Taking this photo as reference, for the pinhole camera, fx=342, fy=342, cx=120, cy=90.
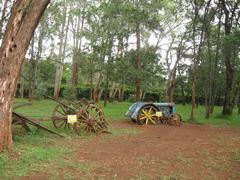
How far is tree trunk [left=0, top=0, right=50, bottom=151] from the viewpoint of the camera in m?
7.33

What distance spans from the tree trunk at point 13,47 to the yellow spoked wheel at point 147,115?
8.38 m

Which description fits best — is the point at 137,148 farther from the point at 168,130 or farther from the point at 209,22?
the point at 209,22

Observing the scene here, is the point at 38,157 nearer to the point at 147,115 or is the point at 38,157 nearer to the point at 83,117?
the point at 83,117

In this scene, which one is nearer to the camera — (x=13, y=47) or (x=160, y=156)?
(x=13, y=47)

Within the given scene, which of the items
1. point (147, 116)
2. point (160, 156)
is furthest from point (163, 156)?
point (147, 116)

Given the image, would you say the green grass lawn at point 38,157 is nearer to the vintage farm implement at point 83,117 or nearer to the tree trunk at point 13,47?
the tree trunk at point 13,47

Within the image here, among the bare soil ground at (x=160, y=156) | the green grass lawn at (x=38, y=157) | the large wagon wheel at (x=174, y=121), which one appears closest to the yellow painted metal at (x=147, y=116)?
the large wagon wheel at (x=174, y=121)

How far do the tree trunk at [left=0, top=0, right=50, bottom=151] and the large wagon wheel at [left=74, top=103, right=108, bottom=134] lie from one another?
374 centimetres

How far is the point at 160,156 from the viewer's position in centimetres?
848

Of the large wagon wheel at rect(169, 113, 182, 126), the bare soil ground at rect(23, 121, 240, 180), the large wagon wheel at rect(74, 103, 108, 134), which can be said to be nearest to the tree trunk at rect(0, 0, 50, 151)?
the bare soil ground at rect(23, 121, 240, 180)

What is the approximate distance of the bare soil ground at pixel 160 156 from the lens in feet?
22.3

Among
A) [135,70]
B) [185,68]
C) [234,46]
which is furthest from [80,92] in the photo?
[234,46]

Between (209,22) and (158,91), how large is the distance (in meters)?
19.8

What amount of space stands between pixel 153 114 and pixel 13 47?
918 centimetres
